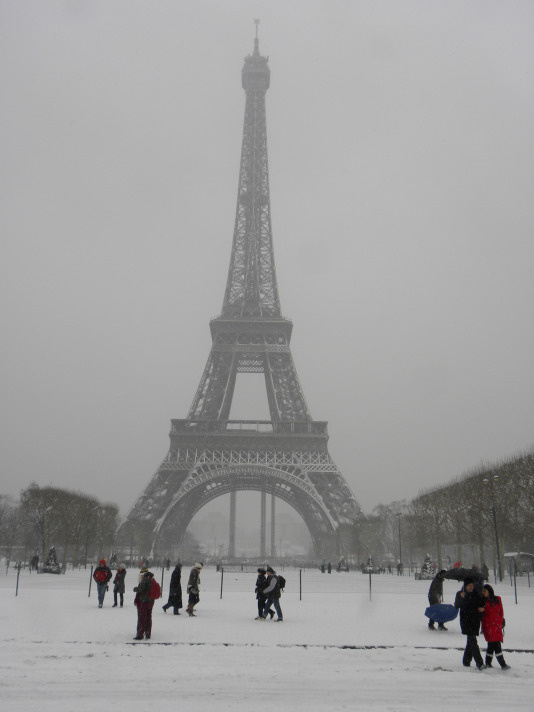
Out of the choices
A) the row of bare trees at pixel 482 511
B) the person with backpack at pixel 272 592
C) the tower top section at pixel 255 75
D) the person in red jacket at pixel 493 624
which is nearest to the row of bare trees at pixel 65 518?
the row of bare trees at pixel 482 511

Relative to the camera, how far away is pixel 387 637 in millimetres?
14078

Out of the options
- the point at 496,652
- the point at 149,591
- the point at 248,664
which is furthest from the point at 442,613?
the point at 149,591

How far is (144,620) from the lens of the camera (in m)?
13.3

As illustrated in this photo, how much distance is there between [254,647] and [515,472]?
37.0 meters

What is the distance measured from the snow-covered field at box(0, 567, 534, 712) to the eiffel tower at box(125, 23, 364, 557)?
4737cm

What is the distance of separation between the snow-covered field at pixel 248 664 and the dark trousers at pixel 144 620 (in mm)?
249

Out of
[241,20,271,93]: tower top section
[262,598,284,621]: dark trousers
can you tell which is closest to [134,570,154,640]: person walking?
[262,598,284,621]: dark trousers

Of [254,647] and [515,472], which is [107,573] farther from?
[515,472]

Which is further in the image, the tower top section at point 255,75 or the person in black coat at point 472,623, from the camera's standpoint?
the tower top section at point 255,75

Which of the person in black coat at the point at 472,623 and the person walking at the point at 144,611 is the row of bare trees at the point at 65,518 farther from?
the person in black coat at the point at 472,623

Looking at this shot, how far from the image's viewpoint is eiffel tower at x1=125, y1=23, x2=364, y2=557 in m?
65.1

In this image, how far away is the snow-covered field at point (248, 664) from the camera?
8.44 m

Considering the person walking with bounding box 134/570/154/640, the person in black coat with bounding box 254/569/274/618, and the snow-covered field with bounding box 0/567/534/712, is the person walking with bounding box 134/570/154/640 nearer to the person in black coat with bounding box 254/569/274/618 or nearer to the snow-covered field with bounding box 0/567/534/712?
the snow-covered field with bounding box 0/567/534/712

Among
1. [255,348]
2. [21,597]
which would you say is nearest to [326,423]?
[255,348]
